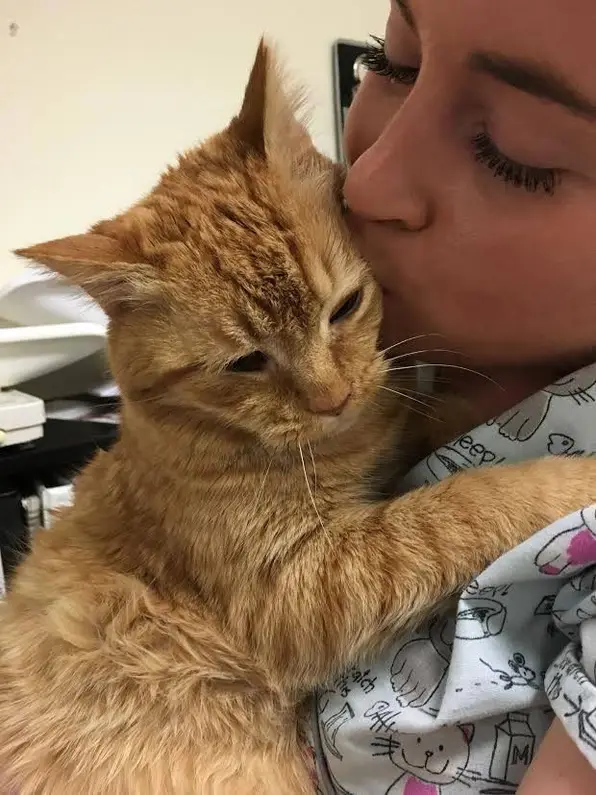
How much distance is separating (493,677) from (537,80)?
53 centimetres

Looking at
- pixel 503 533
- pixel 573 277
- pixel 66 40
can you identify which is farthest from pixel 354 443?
pixel 66 40

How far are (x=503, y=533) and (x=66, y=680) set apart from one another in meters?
0.60

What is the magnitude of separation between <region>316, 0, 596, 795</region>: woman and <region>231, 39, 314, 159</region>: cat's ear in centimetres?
15

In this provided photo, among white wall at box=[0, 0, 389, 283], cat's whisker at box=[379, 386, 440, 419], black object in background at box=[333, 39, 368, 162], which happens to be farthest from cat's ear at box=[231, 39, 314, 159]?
black object in background at box=[333, 39, 368, 162]

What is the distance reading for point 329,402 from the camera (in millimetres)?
908

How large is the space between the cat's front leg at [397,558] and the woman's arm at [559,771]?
8.5 inches

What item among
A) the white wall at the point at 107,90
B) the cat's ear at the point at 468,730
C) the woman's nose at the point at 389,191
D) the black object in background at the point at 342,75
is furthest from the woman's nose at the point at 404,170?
the black object in background at the point at 342,75

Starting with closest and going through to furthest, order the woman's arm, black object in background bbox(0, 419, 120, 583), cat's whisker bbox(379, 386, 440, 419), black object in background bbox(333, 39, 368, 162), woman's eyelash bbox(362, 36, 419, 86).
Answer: the woman's arm → woman's eyelash bbox(362, 36, 419, 86) → cat's whisker bbox(379, 386, 440, 419) → black object in background bbox(0, 419, 120, 583) → black object in background bbox(333, 39, 368, 162)

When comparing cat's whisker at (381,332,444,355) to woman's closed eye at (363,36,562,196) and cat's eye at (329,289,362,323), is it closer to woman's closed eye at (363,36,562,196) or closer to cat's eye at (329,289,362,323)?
cat's eye at (329,289,362,323)

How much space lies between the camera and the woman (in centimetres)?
64

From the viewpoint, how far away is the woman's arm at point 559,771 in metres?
0.57

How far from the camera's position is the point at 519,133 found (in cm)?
69

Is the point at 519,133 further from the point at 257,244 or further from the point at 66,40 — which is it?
the point at 66,40

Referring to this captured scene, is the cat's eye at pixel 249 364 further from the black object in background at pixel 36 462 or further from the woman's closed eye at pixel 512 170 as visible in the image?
the black object in background at pixel 36 462
